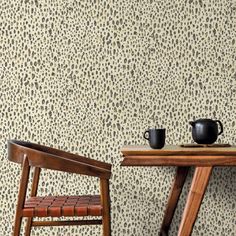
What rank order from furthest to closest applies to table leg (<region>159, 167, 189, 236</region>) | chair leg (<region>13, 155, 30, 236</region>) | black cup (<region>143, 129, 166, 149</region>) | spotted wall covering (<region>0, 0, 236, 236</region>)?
1. spotted wall covering (<region>0, 0, 236, 236</region>)
2. table leg (<region>159, 167, 189, 236</region>)
3. black cup (<region>143, 129, 166, 149</region>)
4. chair leg (<region>13, 155, 30, 236</region>)

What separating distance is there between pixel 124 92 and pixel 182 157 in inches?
29.9

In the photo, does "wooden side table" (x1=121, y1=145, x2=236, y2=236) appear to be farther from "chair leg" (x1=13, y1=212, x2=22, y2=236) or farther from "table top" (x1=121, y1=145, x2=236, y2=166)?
→ "chair leg" (x1=13, y1=212, x2=22, y2=236)

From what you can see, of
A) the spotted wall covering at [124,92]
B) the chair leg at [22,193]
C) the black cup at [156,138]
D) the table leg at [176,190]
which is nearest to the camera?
the chair leg at [22,193]

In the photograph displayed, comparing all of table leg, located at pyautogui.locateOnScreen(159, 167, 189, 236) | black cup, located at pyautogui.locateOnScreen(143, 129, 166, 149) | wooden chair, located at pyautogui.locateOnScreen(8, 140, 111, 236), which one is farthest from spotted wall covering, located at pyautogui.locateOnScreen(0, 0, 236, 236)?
wooden chair, located at pyautogui.locateOnScreen(8, 140, 111, 236)

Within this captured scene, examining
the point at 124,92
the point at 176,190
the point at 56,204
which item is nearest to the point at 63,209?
the point at 56,204

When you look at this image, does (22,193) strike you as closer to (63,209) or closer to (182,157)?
(63,209)

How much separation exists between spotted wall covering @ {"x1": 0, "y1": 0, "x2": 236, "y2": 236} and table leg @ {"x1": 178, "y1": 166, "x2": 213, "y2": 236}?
0.64m

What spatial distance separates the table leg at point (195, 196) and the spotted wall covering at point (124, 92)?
0.64 m

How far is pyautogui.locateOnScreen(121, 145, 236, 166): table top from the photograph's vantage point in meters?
1.85

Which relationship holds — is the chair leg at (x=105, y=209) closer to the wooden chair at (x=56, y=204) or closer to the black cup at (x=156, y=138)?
the wooden chair at (x=56, y=204)

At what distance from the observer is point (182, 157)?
1.87 meters

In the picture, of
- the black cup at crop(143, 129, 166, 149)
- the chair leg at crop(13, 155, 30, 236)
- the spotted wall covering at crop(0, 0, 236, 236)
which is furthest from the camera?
the spotted wall covering at crop(0, 0, 236, 236)

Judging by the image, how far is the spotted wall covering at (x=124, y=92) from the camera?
2.52 meters

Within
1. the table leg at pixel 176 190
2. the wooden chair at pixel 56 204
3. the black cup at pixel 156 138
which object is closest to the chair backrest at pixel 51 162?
the wooden chair at pixel 56 204
